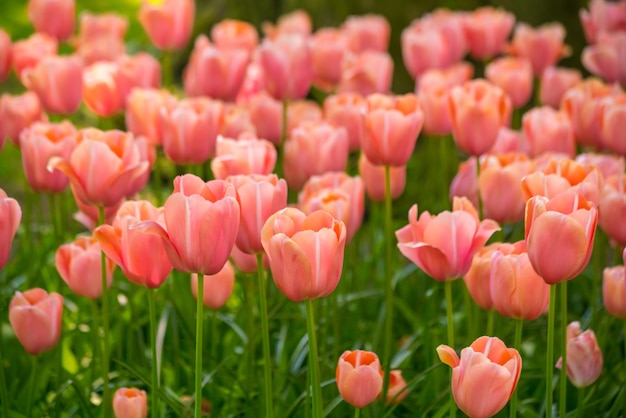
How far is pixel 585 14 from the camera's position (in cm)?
320

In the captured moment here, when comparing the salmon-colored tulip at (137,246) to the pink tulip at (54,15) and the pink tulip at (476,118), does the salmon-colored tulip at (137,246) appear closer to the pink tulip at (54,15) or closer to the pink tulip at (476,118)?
the pink tulip at (476,118)

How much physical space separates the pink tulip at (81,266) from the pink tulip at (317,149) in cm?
61

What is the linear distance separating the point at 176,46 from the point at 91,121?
2.63m

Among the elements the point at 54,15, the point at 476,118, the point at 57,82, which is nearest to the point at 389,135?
the point at 476,118

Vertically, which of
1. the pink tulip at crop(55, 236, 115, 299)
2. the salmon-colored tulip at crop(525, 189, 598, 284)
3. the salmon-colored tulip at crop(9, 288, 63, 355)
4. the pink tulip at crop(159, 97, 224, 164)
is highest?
the salmon-colored tulip at crop(525, 189, 598, 284)

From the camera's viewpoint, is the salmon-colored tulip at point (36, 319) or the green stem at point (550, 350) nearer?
the green stem at point (550, 350)

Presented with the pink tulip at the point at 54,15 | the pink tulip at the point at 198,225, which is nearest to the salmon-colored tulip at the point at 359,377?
the pink tulip at the point at 198,225

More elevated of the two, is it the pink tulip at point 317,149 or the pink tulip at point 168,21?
the pink tulip at point 168,21

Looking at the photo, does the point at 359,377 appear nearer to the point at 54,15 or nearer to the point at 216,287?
the point at 216,287

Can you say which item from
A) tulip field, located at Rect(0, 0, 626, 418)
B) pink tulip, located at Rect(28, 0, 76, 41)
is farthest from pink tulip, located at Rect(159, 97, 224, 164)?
pink tulip, located at Rect(28, 0, 76, 41)

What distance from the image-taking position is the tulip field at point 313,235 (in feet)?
4.77

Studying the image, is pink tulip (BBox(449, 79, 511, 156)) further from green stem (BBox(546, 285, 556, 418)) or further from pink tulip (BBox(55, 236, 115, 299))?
pink tulip (BBox(55, 236, 115, 299))

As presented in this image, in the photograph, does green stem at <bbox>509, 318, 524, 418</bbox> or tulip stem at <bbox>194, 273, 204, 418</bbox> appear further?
green stem at <bbox>509, 318, 524, 418</bbox>

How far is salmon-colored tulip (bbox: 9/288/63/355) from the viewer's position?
1722mm
